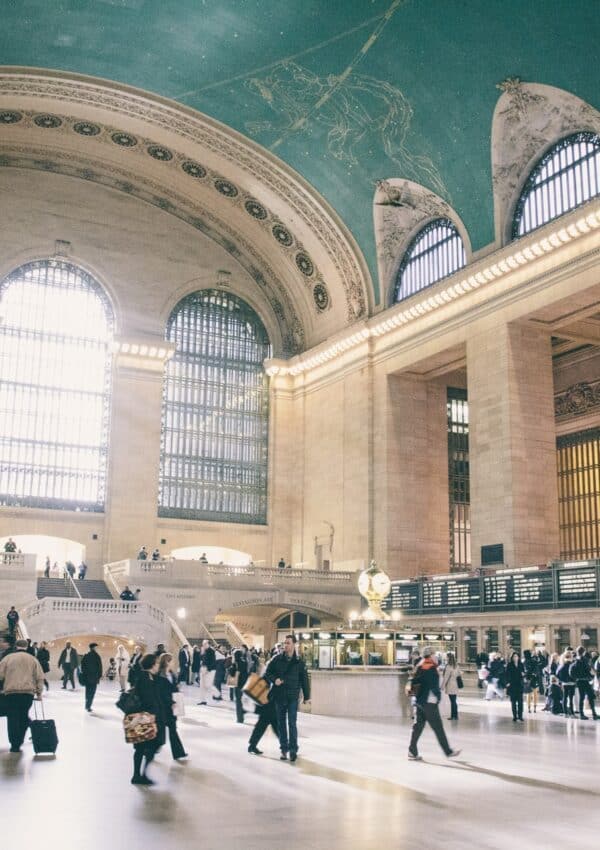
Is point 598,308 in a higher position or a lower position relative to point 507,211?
lower

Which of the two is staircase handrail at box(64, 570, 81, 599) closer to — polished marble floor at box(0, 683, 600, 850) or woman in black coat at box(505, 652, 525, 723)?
woman in black coat at box(505, 652, 525, 723)

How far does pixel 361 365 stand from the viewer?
106ft

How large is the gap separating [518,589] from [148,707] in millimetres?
17126

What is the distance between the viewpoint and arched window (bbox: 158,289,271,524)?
35.1 m

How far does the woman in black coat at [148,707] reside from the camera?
25.0 ft

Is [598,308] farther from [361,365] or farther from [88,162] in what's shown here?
[88,162]

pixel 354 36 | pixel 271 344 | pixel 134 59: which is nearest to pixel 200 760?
pixel 354 36

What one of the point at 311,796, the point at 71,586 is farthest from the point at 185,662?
the point at 311,796

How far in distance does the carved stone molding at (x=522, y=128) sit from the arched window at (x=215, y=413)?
43.0 feet

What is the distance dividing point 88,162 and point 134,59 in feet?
23.4

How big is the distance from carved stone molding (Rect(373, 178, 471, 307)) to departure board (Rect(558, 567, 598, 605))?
9870 millimetres

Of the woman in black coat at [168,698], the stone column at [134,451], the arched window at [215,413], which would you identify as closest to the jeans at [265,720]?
the woman in black coat at [168,698]

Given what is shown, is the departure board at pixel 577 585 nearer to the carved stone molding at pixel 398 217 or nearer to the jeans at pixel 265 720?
the carved stone molding at pixel 398 217

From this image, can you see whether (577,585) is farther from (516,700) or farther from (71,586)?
(71,586)
